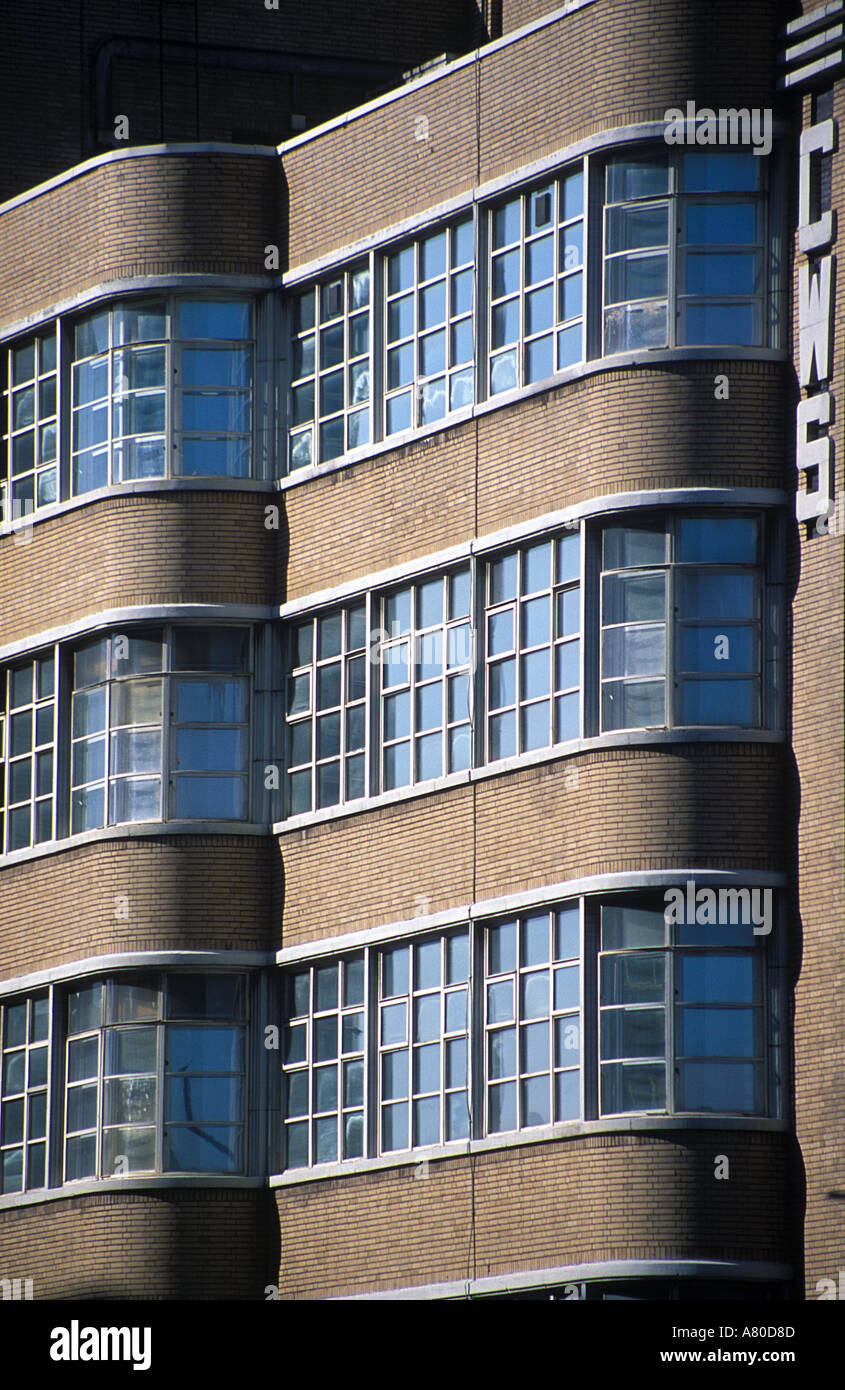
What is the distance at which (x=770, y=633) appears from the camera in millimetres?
27422

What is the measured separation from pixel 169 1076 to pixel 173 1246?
1.63 meters

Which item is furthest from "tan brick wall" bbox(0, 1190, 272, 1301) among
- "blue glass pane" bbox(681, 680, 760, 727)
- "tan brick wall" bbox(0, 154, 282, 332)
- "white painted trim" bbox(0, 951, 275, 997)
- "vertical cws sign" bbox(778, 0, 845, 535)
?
"tan brick wall" bbox(0, 154, 282, 332)

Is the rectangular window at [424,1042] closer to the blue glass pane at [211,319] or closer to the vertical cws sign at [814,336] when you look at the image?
the vertical cws sign at [814,336]

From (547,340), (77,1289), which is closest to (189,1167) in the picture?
(77,1289)

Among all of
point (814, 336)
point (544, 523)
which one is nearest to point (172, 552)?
point (544, 523)

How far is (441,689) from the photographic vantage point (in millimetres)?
29562

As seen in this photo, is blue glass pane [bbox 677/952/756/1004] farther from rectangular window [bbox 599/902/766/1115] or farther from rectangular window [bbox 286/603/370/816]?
rectangular window [bbox 286/603/370/816]

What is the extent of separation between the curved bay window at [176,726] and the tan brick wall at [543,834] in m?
1.19

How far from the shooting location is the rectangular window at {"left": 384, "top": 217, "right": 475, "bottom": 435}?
1177 inches

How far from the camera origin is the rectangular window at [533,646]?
2802 centimetres

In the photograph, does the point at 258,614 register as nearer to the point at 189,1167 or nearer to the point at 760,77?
the point at 189,1167

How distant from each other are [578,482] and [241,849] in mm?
5505

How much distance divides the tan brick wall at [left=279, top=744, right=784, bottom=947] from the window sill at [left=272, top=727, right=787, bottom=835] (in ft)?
0.23
